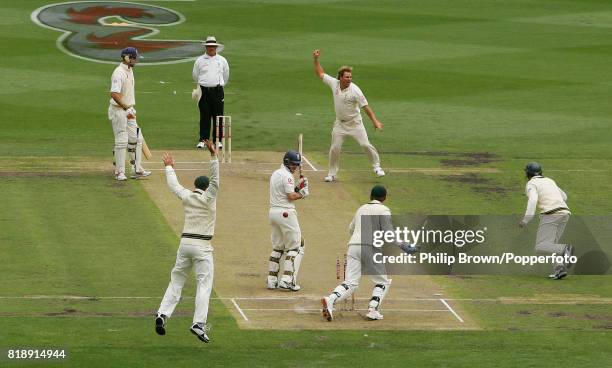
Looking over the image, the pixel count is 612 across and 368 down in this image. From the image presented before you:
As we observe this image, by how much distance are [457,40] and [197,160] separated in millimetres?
18243

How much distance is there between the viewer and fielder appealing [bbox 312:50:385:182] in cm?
2795

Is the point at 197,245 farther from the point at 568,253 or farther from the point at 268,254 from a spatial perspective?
the point at 568,253

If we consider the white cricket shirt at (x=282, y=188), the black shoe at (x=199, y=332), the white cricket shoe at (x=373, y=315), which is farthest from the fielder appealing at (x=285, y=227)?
the black shoe at (x=199, y=332)

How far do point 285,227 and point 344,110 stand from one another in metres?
7.35

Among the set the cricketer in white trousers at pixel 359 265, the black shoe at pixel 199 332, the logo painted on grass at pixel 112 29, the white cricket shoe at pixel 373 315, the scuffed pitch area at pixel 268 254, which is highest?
the cricketer in white trousers at pixel 359 265

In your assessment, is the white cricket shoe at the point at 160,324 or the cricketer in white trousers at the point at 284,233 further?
the cricketer in white trousers at the point at 284,233

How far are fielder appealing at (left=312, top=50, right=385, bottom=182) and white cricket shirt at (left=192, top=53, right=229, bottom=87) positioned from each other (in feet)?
11.9

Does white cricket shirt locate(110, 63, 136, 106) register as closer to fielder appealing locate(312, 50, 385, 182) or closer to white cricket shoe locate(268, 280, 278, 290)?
fielder appealing locate(312, 50, 385, 182)

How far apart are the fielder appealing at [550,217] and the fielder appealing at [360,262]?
3600 millimetres

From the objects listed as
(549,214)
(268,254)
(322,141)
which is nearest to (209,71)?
(322,141)

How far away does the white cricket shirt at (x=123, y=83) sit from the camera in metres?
27.6

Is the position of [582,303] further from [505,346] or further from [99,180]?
[99,180]

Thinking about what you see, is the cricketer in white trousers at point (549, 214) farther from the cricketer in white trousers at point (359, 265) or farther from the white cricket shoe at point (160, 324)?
the white cricket shoe at point (160, 324)

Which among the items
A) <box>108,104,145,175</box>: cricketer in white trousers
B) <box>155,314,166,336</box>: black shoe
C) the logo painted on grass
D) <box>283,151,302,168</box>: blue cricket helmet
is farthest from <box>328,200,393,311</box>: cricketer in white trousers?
the logo painted on grass
